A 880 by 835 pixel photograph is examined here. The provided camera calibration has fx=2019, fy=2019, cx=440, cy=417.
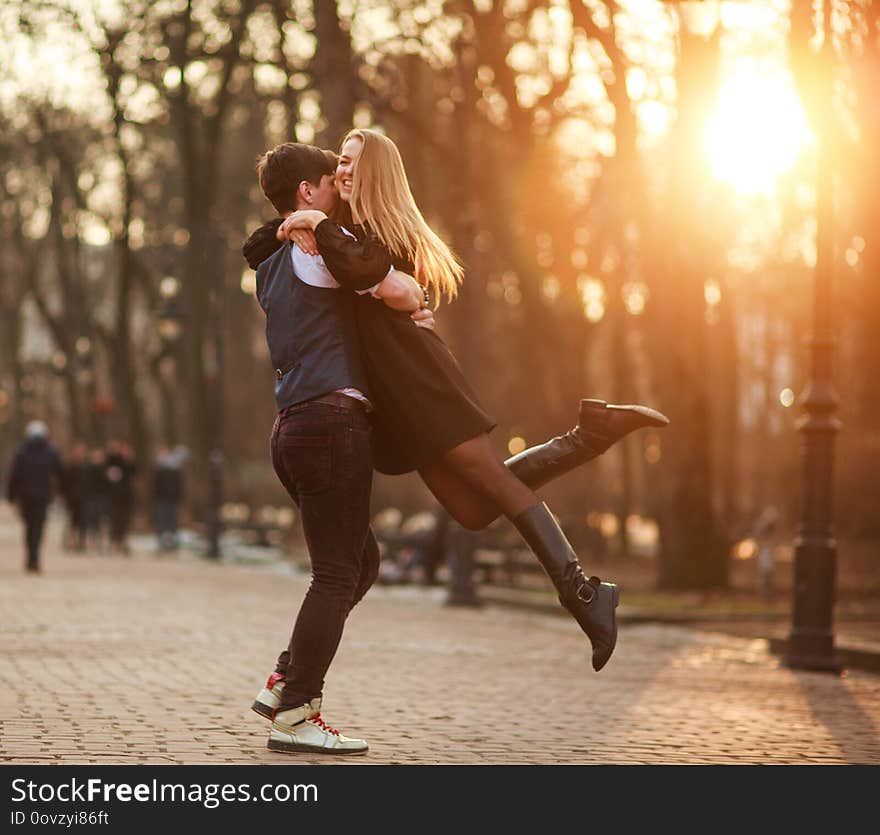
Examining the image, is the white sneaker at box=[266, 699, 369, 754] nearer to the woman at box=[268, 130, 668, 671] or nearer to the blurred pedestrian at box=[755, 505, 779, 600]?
the woman at box=[268, 130, 668, 671]

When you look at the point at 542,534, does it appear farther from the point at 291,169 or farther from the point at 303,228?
the point at 291,169

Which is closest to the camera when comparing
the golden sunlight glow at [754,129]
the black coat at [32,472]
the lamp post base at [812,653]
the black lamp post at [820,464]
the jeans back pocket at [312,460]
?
the jeans back pocket at [312,460]

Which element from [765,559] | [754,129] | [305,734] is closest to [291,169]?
[305,734]

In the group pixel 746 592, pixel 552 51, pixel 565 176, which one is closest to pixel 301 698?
pixel 746 592

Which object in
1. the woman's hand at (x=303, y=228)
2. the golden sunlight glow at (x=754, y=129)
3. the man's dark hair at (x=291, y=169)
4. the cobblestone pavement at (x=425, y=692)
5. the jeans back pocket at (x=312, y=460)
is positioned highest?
the golden sunlight glow at (x=754, y=129)

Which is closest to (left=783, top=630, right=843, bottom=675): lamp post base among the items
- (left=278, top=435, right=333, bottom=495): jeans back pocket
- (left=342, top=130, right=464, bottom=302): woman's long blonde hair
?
(left=342, top=130, right=464, bottom=302): woman's long blonde hair

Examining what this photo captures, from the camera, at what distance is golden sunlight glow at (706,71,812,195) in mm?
22391

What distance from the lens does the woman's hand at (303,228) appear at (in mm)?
6613

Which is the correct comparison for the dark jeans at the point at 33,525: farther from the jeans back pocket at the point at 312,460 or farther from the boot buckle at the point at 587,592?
the boot buckle at the point at 587,592

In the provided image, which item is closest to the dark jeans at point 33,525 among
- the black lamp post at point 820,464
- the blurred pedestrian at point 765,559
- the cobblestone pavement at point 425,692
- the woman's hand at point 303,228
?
the cobblestone pavement at point 425,692

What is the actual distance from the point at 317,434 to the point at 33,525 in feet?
60.0

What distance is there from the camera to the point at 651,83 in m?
21.9

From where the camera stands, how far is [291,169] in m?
6.89

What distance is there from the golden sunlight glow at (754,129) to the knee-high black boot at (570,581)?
1451 cm
